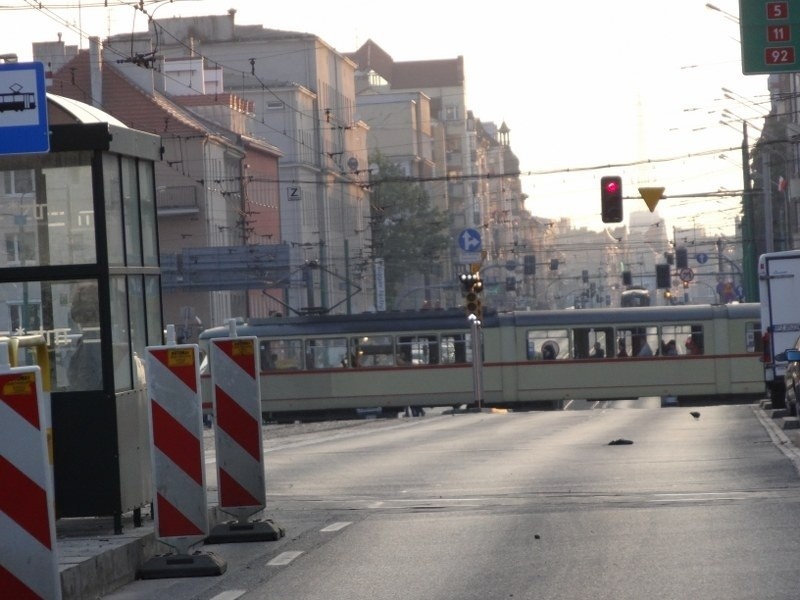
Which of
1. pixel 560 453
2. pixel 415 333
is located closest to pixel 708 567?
pixel 560 453

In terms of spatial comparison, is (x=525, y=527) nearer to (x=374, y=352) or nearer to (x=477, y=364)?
(x=477, y=364)

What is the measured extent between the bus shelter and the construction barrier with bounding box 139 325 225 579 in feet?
1.15

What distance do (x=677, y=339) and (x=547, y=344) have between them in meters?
3.31

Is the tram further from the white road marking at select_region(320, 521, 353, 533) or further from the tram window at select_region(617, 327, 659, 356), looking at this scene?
the white road marking at select_region(320, 521, 353, 533)

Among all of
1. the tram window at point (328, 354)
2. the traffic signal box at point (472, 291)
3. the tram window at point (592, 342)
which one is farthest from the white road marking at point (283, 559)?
the tram window at point (592, 342)

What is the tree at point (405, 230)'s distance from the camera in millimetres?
112812

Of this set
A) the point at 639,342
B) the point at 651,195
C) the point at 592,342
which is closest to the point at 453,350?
the point at 592,342

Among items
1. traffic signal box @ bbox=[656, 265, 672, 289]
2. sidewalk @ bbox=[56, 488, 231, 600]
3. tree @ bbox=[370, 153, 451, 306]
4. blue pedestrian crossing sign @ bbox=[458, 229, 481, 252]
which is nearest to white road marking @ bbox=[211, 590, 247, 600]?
sidewalk @ bbox=[56, 488, 231, 600]

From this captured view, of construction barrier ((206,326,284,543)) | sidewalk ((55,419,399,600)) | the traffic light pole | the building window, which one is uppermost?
the building window

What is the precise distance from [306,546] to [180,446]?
1.32 metres

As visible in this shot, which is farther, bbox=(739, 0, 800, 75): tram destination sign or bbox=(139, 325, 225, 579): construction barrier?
bbox=(739, 0, 800, 75): tram destination sign

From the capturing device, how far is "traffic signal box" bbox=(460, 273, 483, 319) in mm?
39062

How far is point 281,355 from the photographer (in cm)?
4509

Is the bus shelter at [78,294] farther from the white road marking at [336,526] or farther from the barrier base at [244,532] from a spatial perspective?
the white road marking at [336,526]
